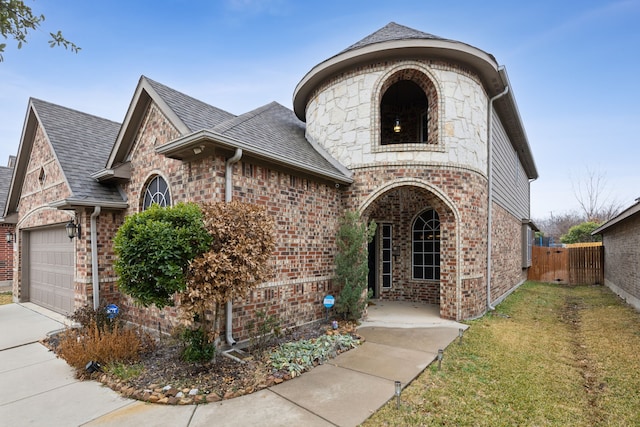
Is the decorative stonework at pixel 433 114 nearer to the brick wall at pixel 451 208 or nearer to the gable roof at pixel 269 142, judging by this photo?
the brick wall at pixel 451 208

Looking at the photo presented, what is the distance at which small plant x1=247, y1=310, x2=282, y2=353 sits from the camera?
5.28 m

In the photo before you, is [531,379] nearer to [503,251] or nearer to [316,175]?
[316,175]

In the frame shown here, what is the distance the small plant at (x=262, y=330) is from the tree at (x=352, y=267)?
5.95ft

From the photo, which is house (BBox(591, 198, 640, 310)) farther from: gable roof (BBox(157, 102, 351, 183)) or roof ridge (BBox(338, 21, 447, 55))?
gable roof (BBox(157, 102, 351, 183))

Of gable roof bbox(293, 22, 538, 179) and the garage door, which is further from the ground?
gable roof bbox(293, 22, 538, 179)

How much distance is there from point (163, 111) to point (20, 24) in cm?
351

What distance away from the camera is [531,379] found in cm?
443

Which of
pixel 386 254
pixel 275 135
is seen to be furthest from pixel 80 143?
pixel 386 254

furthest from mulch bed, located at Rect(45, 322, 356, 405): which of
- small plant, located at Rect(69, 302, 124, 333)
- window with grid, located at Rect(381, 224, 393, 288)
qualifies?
window with grid, located at Rect(381, 224, 393, 288)

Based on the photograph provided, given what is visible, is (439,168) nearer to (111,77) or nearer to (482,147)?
(482,147)

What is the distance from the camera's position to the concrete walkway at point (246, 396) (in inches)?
134

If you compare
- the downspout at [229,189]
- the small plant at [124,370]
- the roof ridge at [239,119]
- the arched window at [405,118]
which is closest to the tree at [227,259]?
the downspout at [229,189]

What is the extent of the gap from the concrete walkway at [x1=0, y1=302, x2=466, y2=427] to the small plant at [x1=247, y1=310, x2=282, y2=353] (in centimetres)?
113

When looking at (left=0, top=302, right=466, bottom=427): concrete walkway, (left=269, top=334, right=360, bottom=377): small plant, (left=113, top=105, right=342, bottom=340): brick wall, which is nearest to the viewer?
(left=0, top=302, right=466, bottom=427): concrete walkway
